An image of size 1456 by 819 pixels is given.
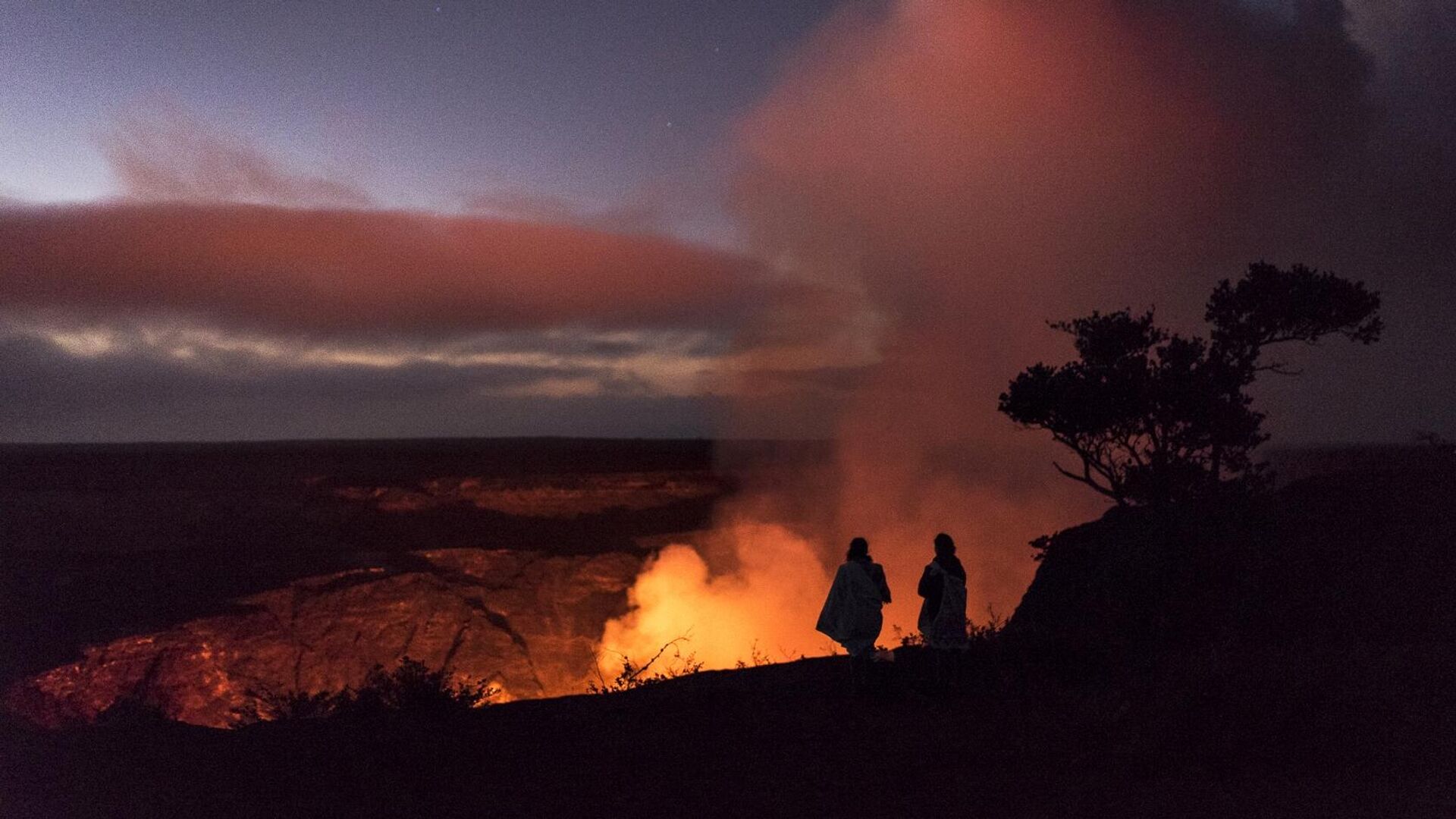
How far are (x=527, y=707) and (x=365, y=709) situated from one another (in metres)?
1.64

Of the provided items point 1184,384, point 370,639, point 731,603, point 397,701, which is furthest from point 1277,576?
point 731,603

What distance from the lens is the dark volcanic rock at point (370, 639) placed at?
876 inches

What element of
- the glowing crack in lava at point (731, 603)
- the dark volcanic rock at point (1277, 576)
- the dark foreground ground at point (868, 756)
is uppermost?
the dark volcanic rock at point (1277, 576)

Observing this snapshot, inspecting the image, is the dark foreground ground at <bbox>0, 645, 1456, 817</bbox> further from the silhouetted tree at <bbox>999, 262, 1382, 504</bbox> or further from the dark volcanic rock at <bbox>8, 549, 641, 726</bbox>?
the dark volcanic rock at <bbox>8, 549, 641, 726</bbox>

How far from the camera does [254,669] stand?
24.5m

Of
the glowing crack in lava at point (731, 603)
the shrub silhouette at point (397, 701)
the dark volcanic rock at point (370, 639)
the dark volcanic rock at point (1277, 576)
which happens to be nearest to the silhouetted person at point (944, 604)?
the dark volcanic rock at point (1277, 576)

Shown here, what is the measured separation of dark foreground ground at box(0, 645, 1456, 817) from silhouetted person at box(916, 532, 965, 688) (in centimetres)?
54

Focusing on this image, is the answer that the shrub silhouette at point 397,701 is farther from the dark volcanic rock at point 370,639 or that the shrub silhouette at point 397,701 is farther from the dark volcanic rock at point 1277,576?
the dark volcanic rock at point 370,639

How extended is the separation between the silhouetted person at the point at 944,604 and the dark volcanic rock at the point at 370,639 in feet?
45.3

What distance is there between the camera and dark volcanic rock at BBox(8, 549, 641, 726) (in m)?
22.2

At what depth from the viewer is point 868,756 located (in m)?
7.62

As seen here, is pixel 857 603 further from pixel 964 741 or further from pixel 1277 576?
pixel 1277 576

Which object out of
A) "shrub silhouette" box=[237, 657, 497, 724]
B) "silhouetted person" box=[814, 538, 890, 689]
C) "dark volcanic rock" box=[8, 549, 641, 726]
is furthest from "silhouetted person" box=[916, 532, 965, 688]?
"dark volcanic rock" box=[8, 549, 641, 726]

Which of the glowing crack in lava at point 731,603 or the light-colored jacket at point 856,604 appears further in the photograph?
the glowing crack in lava at point 731,603
